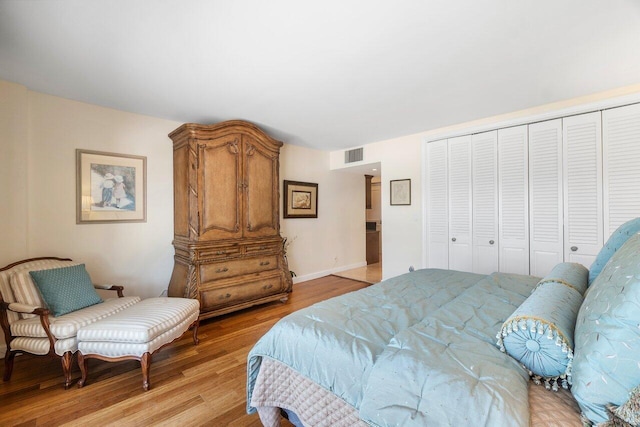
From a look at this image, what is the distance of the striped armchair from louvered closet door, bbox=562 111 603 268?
14.9 ft

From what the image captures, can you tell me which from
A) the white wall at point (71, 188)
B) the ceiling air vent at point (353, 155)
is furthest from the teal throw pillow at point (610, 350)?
the ceiling air vent at point (353, 155)

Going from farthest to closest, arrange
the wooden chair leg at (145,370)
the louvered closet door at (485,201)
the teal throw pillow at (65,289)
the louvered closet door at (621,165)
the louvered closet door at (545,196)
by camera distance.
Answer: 1. the louvered closet door at (485,201)
2. the louvered closet door at (545,196)
3. the louvered closet door at (621,165)
4. the teal throw pillow at (65,289)
5. the wooden chair leg at (145,370)

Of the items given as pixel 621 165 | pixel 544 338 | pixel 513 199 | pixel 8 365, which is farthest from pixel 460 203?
pixel 8 365

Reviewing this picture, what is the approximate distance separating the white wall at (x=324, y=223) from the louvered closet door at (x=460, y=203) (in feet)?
7.37

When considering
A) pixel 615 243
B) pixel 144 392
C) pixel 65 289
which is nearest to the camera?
pixel 615 243

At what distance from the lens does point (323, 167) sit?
504 cm

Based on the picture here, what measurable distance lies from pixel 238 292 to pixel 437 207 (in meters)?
2.95

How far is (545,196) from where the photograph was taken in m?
2.92

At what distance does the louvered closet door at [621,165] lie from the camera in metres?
2.46

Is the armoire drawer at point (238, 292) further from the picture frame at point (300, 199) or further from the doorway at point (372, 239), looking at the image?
the doorway at point (372, 239)

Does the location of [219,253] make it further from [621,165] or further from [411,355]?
[621,165]

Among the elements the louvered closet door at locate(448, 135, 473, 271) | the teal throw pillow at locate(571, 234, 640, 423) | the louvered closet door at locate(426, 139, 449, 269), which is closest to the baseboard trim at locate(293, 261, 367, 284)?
the louvered closet door at locate(426, 139, 449, 269)

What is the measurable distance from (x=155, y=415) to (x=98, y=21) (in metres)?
2.45

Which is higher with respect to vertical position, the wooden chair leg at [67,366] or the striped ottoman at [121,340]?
the striped ottoman at [121,340]
